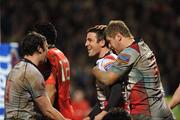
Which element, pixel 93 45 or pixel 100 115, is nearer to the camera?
pixel 100 115

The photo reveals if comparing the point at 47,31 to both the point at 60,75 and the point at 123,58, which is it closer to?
the point at 60,75

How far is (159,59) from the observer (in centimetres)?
1884

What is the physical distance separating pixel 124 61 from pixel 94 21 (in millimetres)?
10561

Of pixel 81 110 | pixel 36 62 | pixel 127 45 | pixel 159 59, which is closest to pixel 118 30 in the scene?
pixel 127 45

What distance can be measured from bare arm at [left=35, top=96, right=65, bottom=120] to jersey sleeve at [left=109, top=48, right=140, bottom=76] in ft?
2.47

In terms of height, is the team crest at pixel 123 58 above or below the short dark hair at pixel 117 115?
above

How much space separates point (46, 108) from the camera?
822cm

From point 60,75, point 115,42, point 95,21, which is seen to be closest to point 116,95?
point 115,42

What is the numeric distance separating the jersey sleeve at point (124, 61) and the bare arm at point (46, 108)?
752 mm

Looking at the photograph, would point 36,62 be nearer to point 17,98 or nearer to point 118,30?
point 17,98

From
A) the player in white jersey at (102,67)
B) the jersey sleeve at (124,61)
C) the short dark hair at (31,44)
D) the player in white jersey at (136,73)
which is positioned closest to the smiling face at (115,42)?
the player in white jersey at (136,73)

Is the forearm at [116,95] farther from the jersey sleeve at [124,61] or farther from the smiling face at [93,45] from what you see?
the smiling face at [93,45]

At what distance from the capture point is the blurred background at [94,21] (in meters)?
18.4

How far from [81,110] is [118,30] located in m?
8.00
